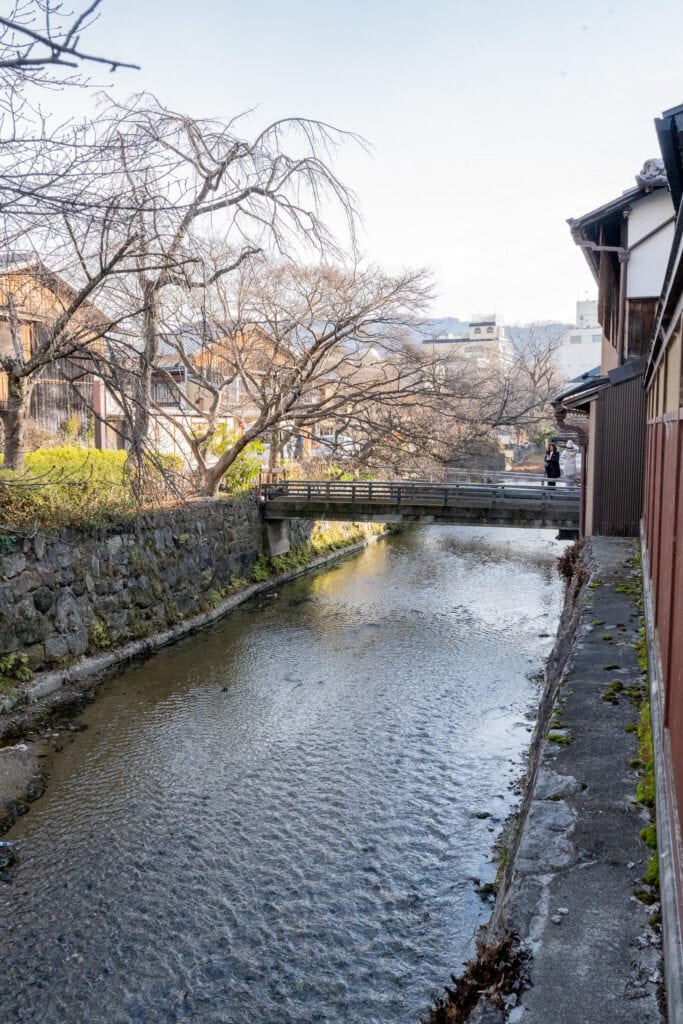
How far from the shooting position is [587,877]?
3.56 metres

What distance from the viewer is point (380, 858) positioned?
709cm

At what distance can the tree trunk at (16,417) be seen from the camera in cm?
977

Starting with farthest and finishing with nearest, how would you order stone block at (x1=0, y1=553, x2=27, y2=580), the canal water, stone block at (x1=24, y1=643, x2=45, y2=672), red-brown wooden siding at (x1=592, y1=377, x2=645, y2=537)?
1. red-brown wooden siding at (x1=592, y1=377, x2=645, y2=537)
2. stone block at (x1=24, y1=643, x2=45, y2=672)
3. stone block at (x1=0, y1=553, x2=27, y2=580)
4. the canal water

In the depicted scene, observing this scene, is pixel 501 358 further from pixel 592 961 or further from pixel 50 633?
pixel 592 961

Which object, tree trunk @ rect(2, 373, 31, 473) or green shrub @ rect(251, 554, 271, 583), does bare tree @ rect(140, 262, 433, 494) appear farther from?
tree trunk @ rect(2, 373, 31, 473)

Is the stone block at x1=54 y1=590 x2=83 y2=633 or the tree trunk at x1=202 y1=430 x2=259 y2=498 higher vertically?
the tree trunk at x1=202 y1=430 x2=259 y2=498

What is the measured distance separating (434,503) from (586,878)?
1560cm

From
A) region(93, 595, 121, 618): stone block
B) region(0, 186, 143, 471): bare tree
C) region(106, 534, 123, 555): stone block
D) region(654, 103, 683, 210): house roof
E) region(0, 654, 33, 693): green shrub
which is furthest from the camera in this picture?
region(106, 534, 123, 555): stone block

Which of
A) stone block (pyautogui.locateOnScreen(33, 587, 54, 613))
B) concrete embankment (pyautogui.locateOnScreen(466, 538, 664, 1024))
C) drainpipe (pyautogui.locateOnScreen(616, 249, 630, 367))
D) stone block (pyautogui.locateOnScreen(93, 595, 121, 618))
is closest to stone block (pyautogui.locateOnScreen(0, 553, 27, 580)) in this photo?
stone block (pyautogui.locateOnScreen(33, 587, 54, 613))

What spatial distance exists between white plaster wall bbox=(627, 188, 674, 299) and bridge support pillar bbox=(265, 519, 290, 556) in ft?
38.6

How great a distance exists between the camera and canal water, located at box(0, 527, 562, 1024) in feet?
18.2

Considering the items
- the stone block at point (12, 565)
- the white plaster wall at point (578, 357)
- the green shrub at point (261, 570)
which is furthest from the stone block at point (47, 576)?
the white plaster wall at point (578, 357)

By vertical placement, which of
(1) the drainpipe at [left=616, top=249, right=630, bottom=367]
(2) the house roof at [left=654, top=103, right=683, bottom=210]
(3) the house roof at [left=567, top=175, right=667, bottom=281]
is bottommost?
(2) the house roof at [left=654, top=103, right=683, bottom=210]

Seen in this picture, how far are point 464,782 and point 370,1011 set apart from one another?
142 inches
